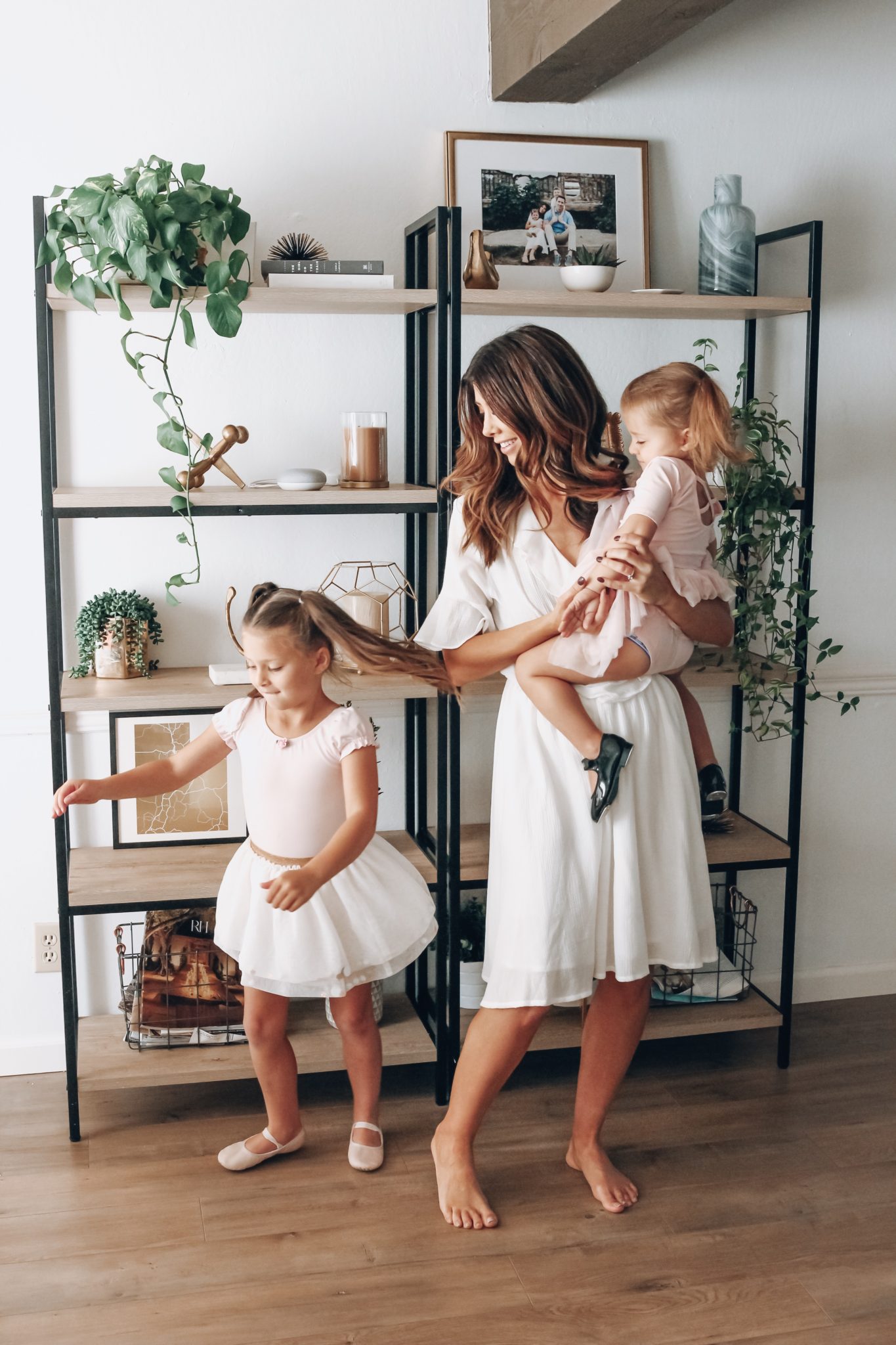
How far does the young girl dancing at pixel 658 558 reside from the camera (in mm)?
2193

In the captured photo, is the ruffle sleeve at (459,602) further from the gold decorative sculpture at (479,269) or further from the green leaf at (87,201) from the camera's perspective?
the green leaf at (87,201)

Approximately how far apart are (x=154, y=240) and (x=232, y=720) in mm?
863

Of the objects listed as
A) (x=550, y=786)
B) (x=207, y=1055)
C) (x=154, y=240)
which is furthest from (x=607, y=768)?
(x=154, y=240)

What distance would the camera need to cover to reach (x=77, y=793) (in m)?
2.18

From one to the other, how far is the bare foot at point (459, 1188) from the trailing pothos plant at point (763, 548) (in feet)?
3.50

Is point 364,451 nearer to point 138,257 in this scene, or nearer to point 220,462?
point 220,462

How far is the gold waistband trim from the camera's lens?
2.27m

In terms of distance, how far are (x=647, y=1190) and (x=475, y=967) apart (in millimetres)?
647

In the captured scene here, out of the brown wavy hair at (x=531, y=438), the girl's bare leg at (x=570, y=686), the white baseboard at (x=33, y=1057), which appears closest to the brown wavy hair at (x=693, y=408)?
the brown wavy hair at (x=531, y=438)

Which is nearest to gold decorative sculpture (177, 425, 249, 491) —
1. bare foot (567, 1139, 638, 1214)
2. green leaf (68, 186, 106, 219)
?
green leaf (68, 186, 106, 219)

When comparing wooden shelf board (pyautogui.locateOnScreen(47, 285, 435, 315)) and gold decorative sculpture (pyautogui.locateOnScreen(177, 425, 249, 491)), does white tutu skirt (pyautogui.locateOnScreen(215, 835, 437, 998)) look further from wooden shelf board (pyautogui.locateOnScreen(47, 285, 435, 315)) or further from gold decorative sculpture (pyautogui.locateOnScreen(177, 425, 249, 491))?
wooden shelf board (pyautogui.locateOnScreen(47, 285, 435, 315))

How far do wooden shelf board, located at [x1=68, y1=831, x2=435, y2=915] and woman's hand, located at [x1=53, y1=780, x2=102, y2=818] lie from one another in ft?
1.21

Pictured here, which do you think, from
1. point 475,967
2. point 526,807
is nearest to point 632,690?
point 526,807

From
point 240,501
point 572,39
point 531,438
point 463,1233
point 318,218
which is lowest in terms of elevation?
point 463,1233
